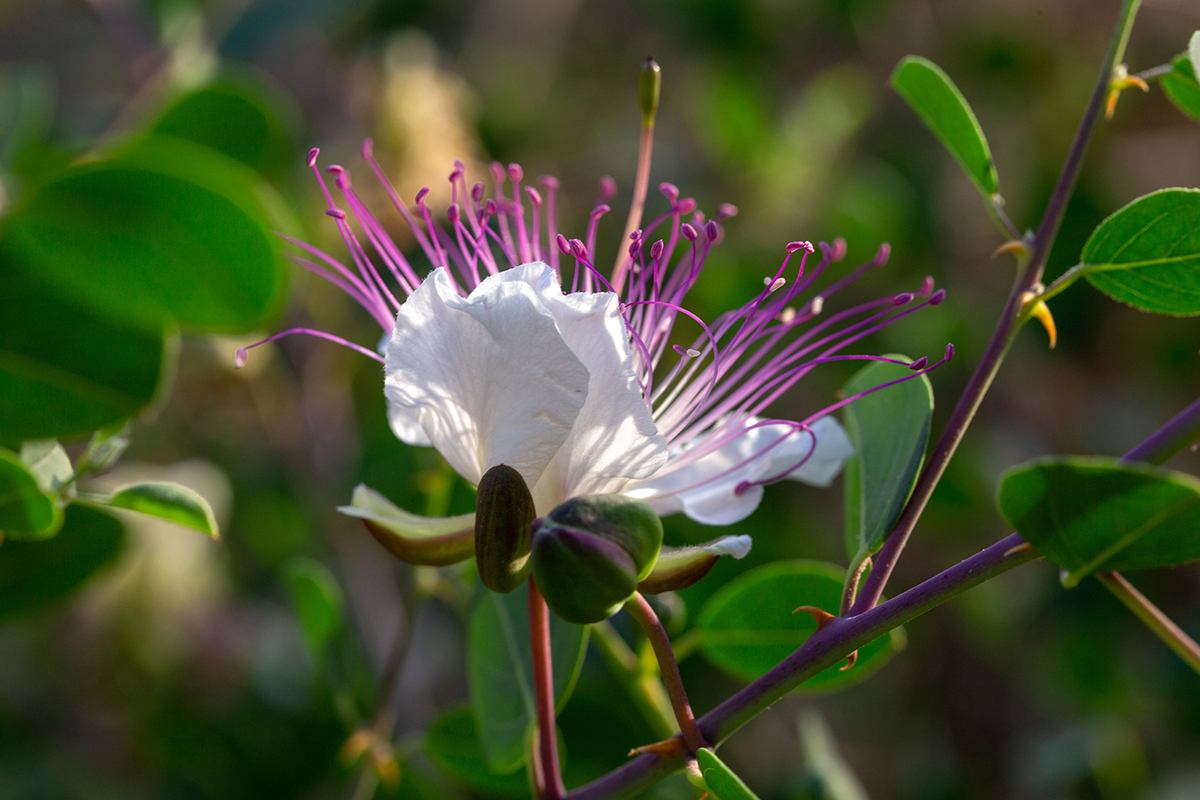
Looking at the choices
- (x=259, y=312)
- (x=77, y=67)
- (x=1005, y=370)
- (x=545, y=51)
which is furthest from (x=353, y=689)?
(x=77, y=67)

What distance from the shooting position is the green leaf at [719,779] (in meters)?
0.70

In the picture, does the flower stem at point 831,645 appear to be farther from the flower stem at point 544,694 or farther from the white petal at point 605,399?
the white petal at point 605,399

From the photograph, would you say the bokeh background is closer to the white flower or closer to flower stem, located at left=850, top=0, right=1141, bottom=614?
the white flower

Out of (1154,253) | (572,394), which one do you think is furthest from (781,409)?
(572,394)

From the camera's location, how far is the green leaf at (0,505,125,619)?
116 centimetres

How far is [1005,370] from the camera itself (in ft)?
8.30

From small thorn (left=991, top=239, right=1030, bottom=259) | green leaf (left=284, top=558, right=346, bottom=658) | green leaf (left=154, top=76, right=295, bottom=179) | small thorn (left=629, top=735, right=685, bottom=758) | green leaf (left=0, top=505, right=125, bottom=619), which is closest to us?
small thorn (left=629, top=735, right=685, bottom=758)

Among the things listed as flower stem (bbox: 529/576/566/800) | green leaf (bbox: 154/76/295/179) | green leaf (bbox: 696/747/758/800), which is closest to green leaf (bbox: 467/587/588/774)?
flower stem (bbox: 529/576/566/800)

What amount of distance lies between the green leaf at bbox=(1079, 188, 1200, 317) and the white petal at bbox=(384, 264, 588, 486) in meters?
0.43

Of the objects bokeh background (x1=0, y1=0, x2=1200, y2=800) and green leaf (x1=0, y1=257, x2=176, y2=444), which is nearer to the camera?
green leaf (x1=0, y1=257, x2=176, y2=444)

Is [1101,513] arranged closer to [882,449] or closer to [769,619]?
[882,449]

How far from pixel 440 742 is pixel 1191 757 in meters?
1.56

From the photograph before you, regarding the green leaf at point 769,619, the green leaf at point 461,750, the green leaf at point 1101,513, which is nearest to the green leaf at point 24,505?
the green leaf at point 461,750

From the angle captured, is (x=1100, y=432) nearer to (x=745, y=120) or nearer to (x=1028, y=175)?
(x=1028, y=175)
